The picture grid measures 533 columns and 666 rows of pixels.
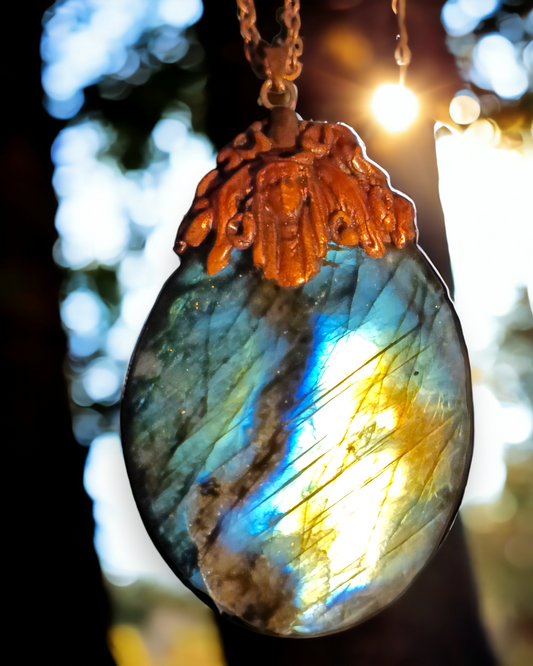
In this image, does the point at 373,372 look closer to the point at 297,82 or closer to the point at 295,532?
the point at 295,532

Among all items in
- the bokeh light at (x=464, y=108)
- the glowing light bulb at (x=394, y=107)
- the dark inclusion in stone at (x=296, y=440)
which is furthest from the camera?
the bokeh light at (x=464, y=108)

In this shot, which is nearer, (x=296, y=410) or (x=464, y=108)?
(x=296, y=410)

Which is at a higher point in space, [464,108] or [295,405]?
[464,108]

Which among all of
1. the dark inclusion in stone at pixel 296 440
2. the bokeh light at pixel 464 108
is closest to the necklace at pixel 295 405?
the dark inclusion in stone at pixel 296 440

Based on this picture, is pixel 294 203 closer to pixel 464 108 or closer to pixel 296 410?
pixel 296 410

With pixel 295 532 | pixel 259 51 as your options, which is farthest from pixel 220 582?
pixel 259 51

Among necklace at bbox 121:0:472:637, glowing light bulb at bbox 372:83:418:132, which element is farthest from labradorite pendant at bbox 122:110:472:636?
glowing light bulb at bbox 372:83:418:132

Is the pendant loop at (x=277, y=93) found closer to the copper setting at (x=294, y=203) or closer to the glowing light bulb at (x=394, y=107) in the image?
the copper setting at (x=294, y=203)

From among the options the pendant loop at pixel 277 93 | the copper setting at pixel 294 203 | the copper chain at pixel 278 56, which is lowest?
the copper setting at pixel 294 203

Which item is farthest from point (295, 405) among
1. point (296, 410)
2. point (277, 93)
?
point (277, 93)
